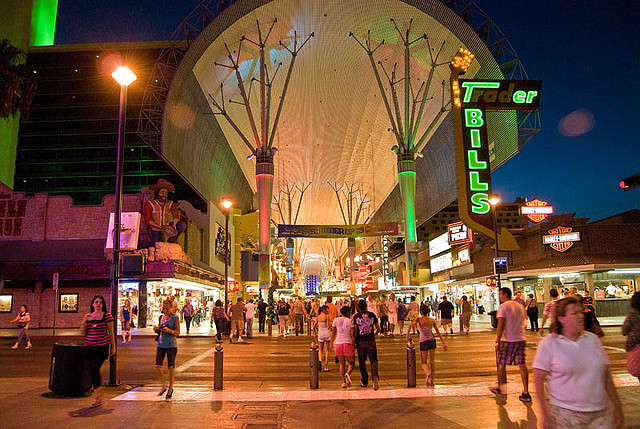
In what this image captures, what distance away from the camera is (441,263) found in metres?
51.4

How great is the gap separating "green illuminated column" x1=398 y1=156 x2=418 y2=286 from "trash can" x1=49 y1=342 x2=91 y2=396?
3728 cm

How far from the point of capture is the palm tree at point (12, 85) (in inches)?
816

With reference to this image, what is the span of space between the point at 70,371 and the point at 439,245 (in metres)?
45.2

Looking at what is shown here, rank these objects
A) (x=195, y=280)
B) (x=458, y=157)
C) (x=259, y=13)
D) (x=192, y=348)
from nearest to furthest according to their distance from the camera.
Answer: (x=192, y=348), (x=458, y=157), (x=195, y=280), (x=259, y=13)

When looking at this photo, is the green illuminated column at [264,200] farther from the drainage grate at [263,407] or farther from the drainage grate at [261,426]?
the drainage grate at [261,426]

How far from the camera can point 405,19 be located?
47.6 meters

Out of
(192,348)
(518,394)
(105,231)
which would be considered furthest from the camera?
(105,231)

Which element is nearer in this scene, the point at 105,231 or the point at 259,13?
the point at 105,231

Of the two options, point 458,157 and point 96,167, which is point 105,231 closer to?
point 458,157

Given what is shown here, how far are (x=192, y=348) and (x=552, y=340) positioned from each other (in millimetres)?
17784

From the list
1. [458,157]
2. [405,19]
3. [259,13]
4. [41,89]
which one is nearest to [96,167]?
[41,89]

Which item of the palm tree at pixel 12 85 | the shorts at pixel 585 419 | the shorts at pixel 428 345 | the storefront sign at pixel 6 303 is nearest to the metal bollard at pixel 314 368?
the shorts at pixel 428 345

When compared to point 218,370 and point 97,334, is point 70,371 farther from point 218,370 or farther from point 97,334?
point 218,370

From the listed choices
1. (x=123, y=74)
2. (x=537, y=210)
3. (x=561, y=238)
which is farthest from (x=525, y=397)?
(x=537, y=210)
